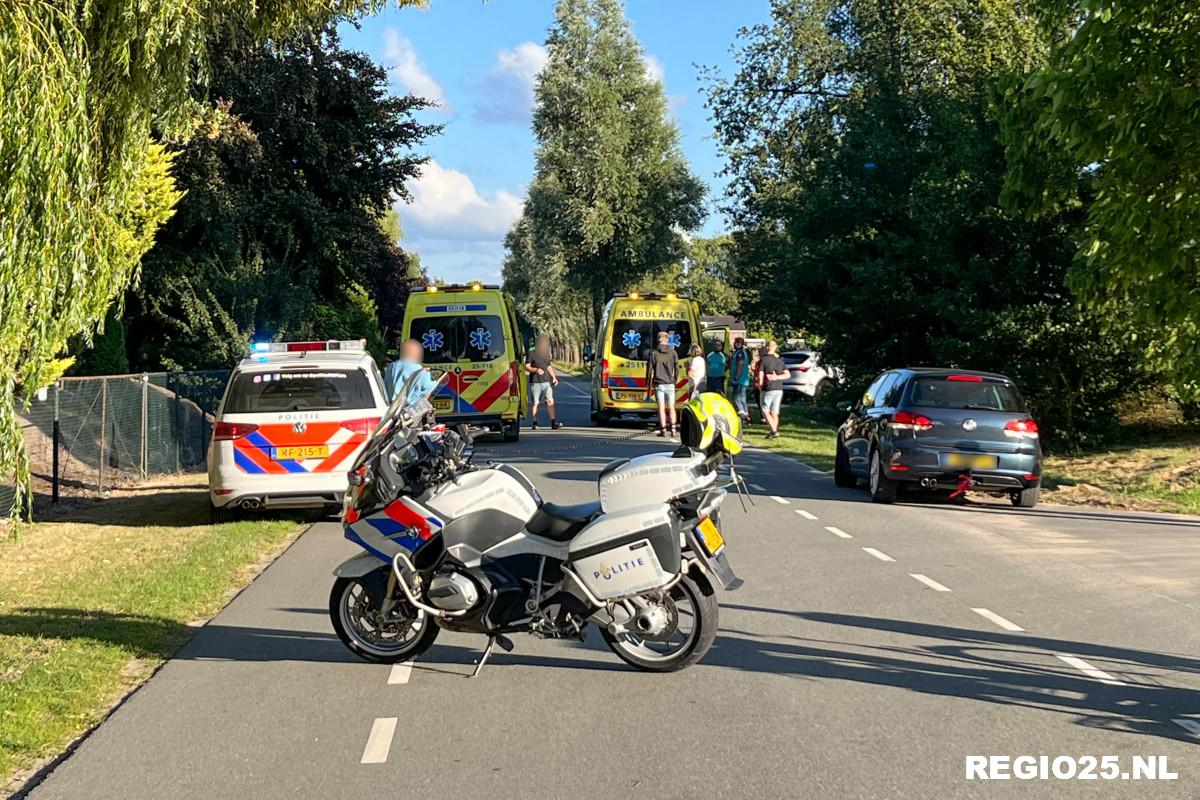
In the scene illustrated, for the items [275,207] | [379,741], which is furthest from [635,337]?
[379,741]

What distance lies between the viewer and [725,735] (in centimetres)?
586

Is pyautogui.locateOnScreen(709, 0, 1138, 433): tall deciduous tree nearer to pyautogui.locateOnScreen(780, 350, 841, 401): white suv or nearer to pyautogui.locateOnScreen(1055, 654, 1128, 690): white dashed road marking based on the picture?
pyautogui.locateOnScreen(780, 350, 841, 401): white suv

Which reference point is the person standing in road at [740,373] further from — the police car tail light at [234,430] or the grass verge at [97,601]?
the police car tail light at [234,430]

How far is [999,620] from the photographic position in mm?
8508

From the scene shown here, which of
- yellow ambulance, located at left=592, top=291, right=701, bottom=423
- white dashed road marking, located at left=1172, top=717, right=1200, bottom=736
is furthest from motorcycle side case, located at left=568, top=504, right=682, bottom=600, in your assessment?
yellow ambulance, located at left=592, top=291, right=701, bottom=423

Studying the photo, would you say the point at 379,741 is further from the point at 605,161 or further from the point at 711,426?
the point at 605,161

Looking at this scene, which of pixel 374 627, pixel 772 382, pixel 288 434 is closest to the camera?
pixel 374 627

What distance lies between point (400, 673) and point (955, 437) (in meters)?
9.22

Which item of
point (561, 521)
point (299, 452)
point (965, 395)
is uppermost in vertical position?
point (965, 395)

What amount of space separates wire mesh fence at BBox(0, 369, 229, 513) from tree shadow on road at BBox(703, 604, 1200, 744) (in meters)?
10.1

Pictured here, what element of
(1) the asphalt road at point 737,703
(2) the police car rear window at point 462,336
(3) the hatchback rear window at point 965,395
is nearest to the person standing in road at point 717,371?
(2) the police car rear window at point 462,336

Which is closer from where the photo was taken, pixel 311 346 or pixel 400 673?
pixel 400 673

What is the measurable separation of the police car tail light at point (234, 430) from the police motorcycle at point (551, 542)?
20.0 ft

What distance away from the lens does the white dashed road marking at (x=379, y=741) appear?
562 centimetres
